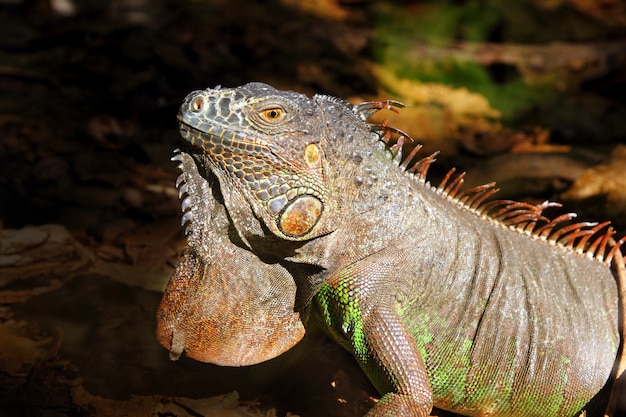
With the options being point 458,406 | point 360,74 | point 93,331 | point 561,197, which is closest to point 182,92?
point 360,74

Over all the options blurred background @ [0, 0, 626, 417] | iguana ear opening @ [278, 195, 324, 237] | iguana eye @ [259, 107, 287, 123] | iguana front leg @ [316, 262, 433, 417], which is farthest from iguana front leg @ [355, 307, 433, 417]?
iguana eye @ [259, 107, 287, 123]

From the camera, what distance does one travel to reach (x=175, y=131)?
5621mm

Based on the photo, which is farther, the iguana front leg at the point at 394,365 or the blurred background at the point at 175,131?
the blurred background at the point at 175,131

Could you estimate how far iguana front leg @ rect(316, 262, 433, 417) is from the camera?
2678mm

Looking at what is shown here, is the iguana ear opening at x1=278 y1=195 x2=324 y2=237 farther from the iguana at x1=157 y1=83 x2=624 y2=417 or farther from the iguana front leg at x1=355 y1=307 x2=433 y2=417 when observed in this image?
the iguana front leg at x1=355 y1=307 x2=433 y2=417

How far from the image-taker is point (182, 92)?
6082 millimetres

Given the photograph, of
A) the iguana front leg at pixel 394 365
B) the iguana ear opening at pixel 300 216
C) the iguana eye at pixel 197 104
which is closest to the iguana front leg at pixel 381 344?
the iguana front leg at pixel 394 365

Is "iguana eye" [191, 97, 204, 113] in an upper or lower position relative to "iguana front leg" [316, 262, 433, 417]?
upper

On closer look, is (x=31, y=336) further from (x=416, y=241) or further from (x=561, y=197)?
(x=561, y=197)

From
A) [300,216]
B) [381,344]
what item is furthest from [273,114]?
[381,344]

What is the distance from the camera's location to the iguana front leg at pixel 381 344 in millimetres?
2678

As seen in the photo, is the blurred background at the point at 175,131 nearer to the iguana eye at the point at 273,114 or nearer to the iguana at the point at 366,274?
the iguana at the point at 366,274

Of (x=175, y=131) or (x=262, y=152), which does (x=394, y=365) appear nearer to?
(x=262, y=152)

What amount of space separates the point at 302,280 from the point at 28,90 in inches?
167
